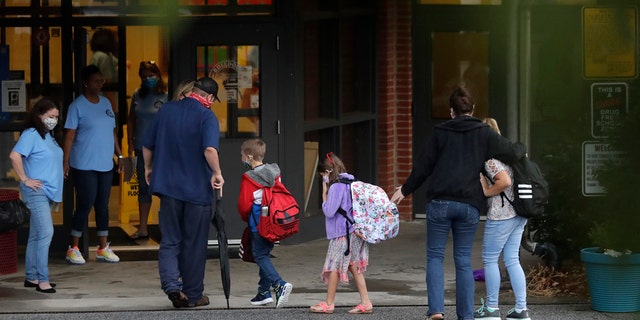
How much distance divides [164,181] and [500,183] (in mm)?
2277

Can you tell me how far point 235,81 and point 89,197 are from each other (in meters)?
1.76

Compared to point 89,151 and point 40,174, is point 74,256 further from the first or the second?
point 40,174

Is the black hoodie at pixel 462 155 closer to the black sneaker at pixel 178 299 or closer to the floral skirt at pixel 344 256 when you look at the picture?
the floral skirt at pixel 344 256

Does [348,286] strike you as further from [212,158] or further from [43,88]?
[43,88]

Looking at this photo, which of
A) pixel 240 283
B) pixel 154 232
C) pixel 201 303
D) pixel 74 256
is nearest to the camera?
pixel 201 303

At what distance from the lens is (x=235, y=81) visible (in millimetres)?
9914

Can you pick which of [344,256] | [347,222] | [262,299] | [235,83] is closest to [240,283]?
[262,299]

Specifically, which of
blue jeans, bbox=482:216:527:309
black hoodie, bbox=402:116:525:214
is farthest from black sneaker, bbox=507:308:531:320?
black hoodie, bbox=402:116:525:214

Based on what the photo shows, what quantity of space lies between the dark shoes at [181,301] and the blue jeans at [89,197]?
2.11 m

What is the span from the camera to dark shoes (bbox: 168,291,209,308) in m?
7.32

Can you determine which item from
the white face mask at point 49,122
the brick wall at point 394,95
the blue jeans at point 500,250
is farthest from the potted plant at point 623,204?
the brick wall at point 394,95

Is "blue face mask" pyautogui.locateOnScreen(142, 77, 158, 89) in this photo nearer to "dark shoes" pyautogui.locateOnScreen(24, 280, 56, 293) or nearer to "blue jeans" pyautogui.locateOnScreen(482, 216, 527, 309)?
"dark shoes" pyautogui.locateOnScreen(24, 280, 56, 293)

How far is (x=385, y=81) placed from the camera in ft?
38.2

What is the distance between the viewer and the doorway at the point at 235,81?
9789 millimetres
